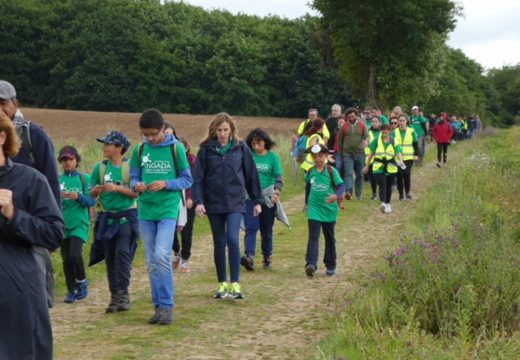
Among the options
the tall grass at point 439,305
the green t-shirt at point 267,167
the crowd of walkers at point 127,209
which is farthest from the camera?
the green t-shirt at point 267,167

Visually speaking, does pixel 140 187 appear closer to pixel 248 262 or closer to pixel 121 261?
pixel 121 261

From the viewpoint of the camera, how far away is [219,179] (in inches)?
352

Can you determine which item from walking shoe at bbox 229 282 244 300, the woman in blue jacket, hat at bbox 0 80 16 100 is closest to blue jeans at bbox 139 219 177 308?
the woman in blue jacket

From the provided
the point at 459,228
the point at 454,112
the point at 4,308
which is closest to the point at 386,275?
the point at 459,228

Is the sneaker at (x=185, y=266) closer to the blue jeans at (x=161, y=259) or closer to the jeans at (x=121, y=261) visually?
the jeans at (x=121, y=261)

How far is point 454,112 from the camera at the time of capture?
8381 centimetres

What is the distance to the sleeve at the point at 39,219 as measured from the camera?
4059mm

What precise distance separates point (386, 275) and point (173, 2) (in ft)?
277

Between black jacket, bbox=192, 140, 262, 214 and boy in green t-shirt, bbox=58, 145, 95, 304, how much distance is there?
108cm

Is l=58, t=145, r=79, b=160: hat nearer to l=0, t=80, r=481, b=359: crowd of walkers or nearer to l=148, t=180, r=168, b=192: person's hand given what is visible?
l=0, t=80, r=481, b=359: crowd of walkers

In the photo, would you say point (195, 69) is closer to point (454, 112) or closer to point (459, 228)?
point (454, 112)

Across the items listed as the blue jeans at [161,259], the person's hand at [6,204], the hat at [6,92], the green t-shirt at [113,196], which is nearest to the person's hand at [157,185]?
the blue jeans at [161,259]

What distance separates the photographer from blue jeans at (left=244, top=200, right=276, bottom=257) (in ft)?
36.9

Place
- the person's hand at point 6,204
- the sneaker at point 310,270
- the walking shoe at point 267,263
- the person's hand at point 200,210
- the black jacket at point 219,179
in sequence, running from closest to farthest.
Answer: the person's hand at point 6,204, the person's hand at point 200,210, the black jacket at point 219,179, the sneaker at point 310,270, the walking shoe at point 267,263
